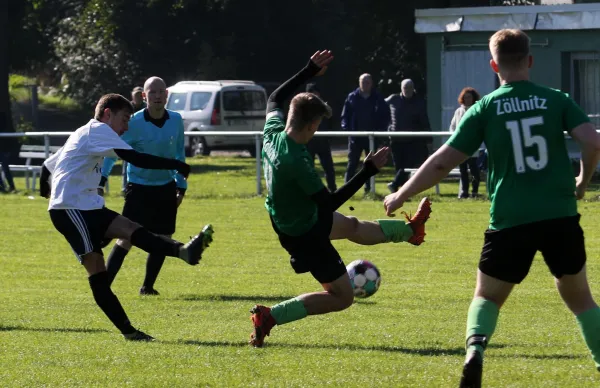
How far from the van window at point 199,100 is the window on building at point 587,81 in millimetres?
11566

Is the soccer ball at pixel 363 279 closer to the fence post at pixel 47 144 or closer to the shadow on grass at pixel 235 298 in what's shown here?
the shadow on grass at pixel 235 298

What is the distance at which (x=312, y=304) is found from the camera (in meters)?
7.80

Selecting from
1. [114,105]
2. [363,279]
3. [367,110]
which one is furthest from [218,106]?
[114,105]

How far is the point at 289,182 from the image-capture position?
7.48 meters

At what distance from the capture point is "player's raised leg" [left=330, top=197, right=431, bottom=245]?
8492 millimetres

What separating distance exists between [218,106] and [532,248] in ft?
90.4

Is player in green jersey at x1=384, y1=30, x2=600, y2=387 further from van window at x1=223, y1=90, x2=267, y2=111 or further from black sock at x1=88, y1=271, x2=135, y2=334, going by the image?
van window at x1=223, y1=90, x2=267, y2=111

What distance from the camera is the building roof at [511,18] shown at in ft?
80.0

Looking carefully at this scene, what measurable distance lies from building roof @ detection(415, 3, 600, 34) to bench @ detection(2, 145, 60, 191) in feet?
27.9

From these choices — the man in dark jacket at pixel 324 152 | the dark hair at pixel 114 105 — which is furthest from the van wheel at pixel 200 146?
→ the dark hair at pixel 114 105

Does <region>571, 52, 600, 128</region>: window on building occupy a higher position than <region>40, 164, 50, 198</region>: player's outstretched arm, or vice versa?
<region>571, 52, 600, 128</region>: window on building

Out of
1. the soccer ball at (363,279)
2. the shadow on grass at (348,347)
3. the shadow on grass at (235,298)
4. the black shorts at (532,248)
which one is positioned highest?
the black shorts at (532,248)

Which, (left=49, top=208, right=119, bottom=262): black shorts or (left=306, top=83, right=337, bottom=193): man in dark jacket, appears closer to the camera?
(left=49, top=208, right=119, bottom=262): black shorts

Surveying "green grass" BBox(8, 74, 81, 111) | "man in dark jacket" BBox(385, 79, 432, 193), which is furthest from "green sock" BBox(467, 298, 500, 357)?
"green grass" BBox(8, 74, 81, 111)
